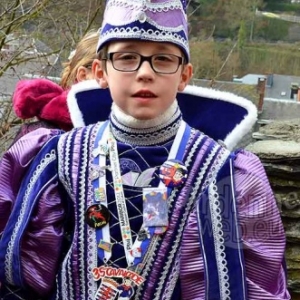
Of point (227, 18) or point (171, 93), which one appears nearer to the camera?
point (171, 93)

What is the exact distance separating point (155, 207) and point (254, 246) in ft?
0.73

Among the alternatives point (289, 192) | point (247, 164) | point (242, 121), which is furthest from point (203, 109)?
point (289, 192)

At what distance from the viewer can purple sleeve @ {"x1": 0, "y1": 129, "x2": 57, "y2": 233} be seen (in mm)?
1531

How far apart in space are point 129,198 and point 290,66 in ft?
73.1

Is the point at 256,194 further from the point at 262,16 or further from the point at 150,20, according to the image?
the point at 262,16

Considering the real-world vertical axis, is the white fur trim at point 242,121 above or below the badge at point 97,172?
above

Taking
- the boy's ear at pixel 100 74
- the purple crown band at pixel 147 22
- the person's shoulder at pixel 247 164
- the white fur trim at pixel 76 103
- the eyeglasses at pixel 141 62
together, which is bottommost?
the person's shoulder at pixel 247 164

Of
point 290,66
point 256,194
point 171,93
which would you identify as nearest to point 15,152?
point 171,93

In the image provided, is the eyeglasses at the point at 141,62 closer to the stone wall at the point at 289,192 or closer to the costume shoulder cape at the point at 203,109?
the costume shoulder cape at the point at 203,109

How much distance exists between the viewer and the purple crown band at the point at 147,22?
1413 mm

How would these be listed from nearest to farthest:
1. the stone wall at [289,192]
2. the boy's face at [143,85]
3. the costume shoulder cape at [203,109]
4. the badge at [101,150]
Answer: the boy's face at [143,85] < the badge at [101,150] < the costume shoulder cape at [203,109] < the stone wall at [289,192]

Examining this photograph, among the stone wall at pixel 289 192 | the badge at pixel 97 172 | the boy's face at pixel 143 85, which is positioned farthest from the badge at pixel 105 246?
the stone wall at pixel 289 192

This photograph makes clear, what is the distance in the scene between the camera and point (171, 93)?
4.73ft

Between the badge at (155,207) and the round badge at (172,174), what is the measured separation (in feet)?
0.06
